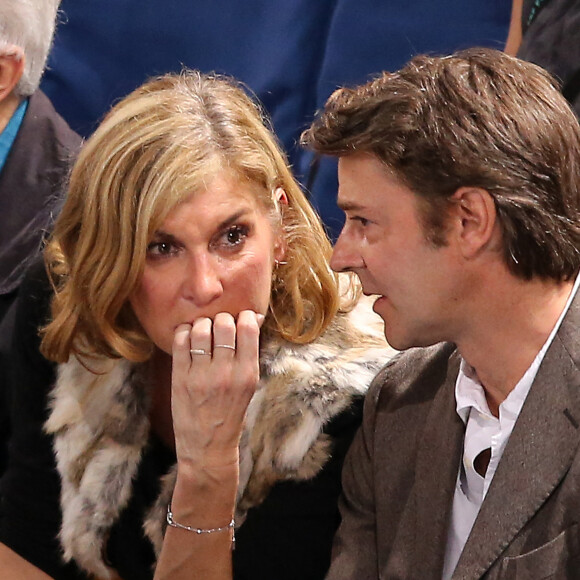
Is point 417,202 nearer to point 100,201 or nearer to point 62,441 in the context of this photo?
point 100,201

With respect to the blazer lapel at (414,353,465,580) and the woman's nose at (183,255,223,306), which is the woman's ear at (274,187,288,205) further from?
the blazer lapel at (414,353,465,580)

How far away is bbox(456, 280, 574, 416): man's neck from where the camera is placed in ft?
4.35

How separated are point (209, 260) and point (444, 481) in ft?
1.52

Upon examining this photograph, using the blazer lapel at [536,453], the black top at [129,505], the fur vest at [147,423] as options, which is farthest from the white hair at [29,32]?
the blazer lapel at [536,453]

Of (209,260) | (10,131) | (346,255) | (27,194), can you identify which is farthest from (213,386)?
(10,131)

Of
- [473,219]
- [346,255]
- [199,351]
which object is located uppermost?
[473,219]

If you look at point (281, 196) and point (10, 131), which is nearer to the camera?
point (281, 196)

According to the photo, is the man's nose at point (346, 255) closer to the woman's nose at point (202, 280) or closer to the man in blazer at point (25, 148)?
the woman's nose at point (202, 280)

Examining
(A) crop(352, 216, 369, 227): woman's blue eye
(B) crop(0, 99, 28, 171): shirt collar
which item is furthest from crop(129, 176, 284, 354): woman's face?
(B) crop(0, 99, 28, 171): shirt collar

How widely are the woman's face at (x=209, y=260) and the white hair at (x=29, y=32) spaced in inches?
34.4

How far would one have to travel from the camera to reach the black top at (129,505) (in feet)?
5.21

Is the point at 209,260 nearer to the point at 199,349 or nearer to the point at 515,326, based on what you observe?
the point at 199,349

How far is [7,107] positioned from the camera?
2.30 meters

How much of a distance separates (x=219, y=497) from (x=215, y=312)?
0.89ft
